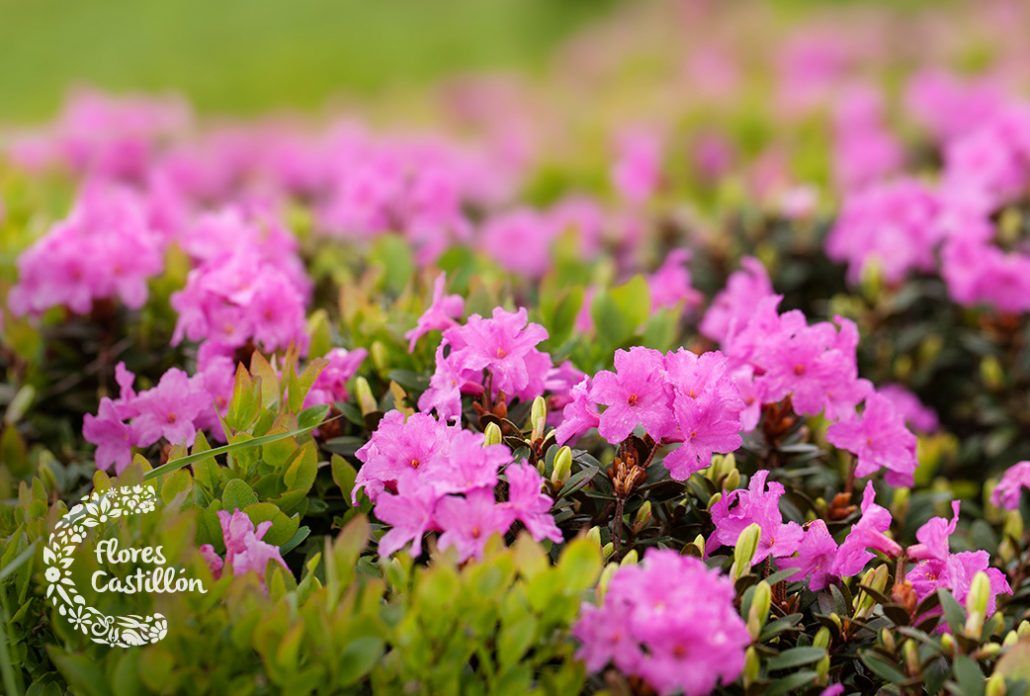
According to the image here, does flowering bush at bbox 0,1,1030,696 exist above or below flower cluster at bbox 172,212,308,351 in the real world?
below

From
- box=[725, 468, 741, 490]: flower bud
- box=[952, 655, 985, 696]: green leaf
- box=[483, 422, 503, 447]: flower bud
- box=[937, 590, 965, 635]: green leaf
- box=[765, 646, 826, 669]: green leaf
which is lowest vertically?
box=[765, 646, 826, 669]: green leaf

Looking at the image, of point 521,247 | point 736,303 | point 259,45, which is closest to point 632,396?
point 736,303

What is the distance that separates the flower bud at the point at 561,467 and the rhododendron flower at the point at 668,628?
0.88ft

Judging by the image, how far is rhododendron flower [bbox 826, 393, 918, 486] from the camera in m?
2.00

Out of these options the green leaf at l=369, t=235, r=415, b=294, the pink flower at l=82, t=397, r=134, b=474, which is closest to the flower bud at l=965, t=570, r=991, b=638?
the pink flower at l=82, t=397, r=134, b=474

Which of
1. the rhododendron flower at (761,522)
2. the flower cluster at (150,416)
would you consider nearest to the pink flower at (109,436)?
the flower cluster at (150,416)

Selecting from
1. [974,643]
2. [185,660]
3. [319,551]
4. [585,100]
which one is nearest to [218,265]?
[319,551]

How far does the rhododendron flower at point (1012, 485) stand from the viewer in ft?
6.81

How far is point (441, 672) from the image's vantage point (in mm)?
1425

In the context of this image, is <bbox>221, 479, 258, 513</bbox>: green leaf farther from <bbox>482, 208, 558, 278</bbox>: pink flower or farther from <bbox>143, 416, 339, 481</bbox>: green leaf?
<bbox>482, 208, 558, 278</bbox>: pink flower

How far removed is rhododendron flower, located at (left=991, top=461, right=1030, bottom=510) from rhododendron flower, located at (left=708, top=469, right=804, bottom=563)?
66 cm

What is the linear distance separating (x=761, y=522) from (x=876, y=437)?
434 millimetres

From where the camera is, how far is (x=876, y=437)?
6.62ft

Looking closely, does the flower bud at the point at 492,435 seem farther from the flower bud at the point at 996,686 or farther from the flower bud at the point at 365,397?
the flower bud at the point at 996,686
